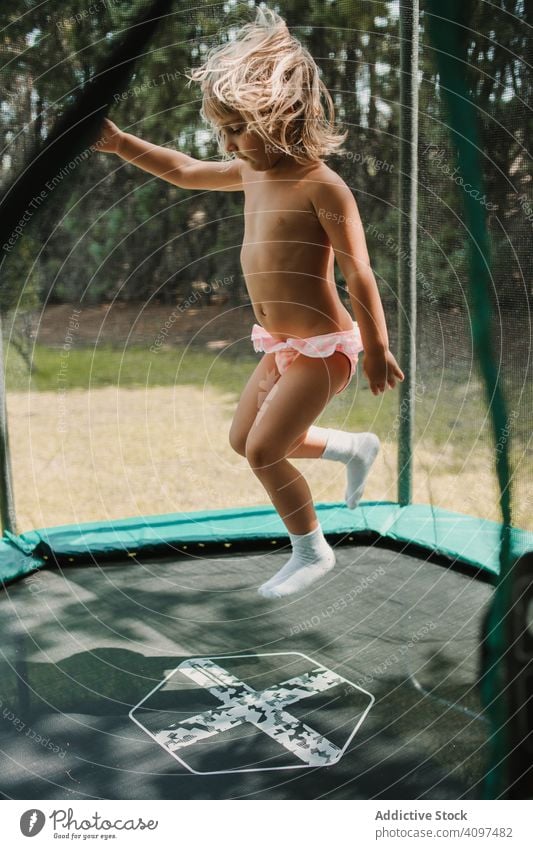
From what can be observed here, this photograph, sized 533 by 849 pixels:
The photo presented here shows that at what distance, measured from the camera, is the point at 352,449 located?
1802 millimetres

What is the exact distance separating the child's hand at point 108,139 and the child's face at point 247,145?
0.23 metres

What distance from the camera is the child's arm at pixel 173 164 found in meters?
1.67

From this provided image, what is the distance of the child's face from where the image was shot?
1.49 m

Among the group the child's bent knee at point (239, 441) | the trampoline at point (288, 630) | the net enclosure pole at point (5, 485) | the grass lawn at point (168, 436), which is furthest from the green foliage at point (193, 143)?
the child's bent knee at point (239, 441)

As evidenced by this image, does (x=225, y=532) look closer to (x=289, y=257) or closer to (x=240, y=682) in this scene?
(x=240, y=682)

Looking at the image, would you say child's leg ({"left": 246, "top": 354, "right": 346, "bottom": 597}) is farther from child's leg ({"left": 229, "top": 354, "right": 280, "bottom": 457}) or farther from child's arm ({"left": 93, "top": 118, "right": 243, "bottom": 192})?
child's arm ({"left": 93, "top": 118, "right": 243, "bottom": 192})

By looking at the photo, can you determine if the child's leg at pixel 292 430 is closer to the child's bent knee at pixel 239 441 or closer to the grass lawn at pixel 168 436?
the child's bent knee at pixel 239 441

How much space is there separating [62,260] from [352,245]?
→ 3.26ft

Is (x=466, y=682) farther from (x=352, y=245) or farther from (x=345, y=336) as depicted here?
(x=352, y=245)

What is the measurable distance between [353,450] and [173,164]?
0.67 metres

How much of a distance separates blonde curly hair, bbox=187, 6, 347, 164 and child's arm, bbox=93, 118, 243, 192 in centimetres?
12

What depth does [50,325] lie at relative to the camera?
2242mm

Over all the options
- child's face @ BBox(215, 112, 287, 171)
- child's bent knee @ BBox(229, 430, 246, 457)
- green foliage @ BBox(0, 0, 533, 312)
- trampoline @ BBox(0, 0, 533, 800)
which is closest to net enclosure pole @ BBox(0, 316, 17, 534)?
trampoline @ BBox(0, 0, 533, 800)
